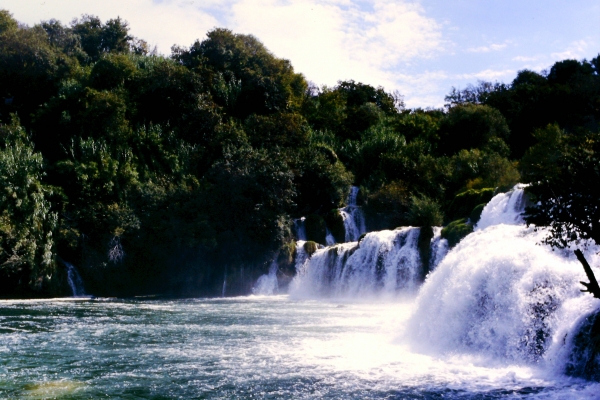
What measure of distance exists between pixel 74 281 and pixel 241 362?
2329cm

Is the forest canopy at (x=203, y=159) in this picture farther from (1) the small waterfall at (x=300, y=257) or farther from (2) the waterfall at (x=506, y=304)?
(2) the waterfall at (x=506, y=304)

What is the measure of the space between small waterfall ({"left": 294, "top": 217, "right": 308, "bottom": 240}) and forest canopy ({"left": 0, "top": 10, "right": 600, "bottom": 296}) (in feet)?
3.15

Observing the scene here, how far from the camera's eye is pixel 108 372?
1412cm

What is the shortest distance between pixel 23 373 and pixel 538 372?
1132 centimetres

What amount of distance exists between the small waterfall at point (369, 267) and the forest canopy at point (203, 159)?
300 centimetres

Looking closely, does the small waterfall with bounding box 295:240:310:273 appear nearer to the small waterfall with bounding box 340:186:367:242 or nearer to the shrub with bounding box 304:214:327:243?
the shrub with bounding box 304:214:327:243

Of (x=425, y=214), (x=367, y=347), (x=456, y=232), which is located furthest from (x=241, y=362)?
(x=425, y=214)

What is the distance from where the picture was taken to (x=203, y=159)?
149 ft

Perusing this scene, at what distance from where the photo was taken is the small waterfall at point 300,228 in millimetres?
40459

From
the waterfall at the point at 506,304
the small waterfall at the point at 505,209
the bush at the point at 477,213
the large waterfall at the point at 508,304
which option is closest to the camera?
the large waterfall at the point at 508,304

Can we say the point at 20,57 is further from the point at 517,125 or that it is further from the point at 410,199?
the point at 517,125

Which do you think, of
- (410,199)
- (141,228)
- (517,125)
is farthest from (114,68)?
(517,125)

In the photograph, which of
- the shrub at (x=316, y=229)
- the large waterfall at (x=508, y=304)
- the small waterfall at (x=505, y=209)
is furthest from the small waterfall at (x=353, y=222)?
the large waterfall at (x=508, y=304)

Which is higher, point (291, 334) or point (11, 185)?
point (11, 185)
